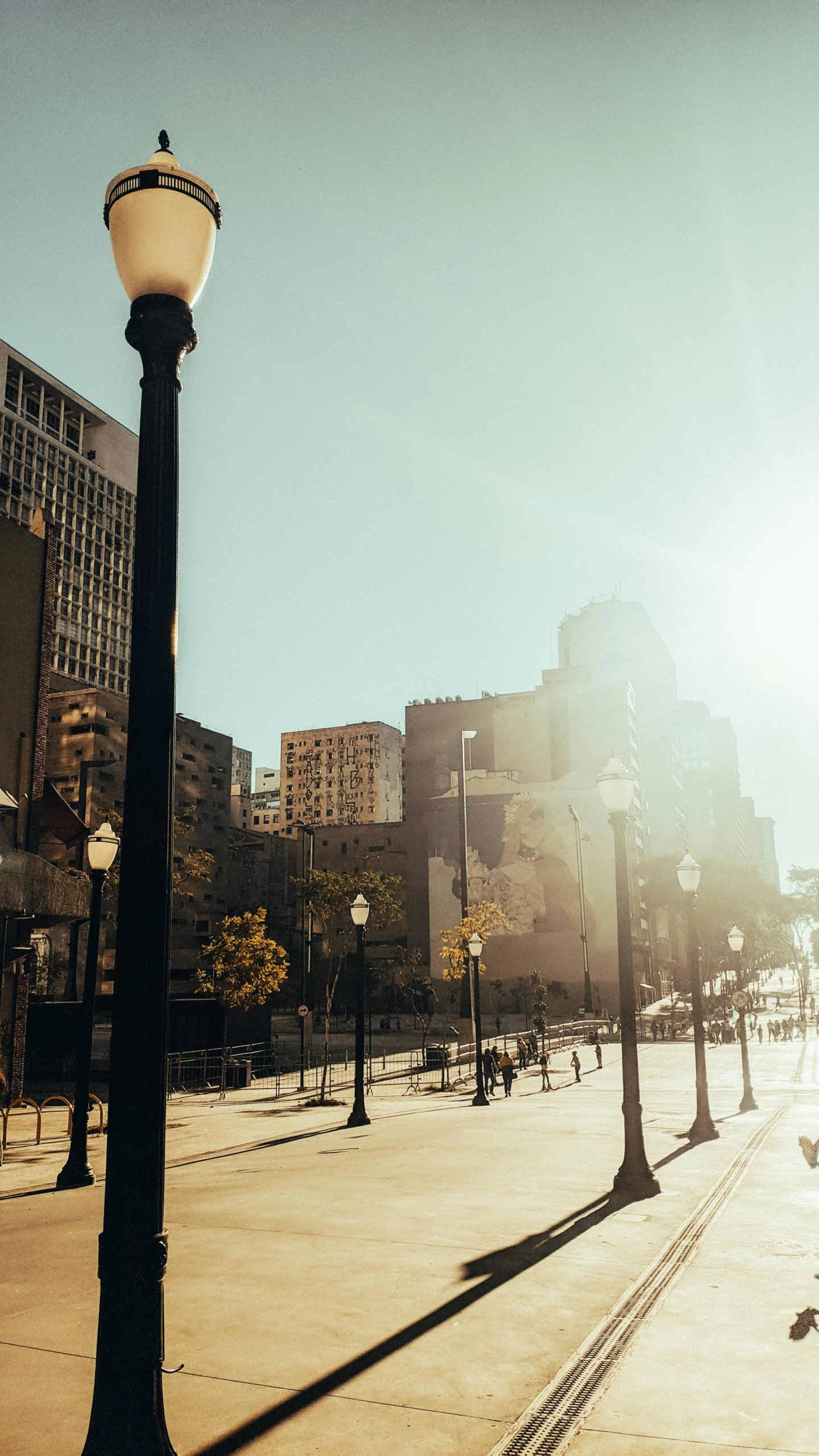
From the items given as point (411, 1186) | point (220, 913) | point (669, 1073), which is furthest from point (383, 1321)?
point (220, 913)

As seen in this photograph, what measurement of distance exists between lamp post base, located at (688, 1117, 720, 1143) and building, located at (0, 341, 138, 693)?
100819 mm

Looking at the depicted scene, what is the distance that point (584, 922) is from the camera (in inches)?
2982

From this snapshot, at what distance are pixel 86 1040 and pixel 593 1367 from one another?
1111 centimetres

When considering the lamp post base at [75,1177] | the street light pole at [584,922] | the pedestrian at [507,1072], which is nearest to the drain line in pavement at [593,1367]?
the lamp post base at [75,1177]

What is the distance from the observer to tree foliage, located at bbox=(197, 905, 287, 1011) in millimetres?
30859

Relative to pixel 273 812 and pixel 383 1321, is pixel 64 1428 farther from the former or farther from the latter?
pixel 273 812

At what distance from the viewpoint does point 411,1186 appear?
1212 cm

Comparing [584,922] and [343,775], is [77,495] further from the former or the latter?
[584,922]

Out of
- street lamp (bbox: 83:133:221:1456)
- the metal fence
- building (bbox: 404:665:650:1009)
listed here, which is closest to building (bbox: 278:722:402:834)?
building (bbox: 404:665:650:1009)

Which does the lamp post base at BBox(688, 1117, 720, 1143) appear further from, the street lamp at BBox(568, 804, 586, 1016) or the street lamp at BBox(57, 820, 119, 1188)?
the street lamp at BBox(568, 804, 586, 1016)

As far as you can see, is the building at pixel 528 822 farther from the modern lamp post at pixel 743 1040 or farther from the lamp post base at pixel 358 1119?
the lamp post base at pixel 358 1119

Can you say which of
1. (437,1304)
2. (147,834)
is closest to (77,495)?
(437,1304)

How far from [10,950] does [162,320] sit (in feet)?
71.7

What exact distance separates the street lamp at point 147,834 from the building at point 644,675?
130 m
